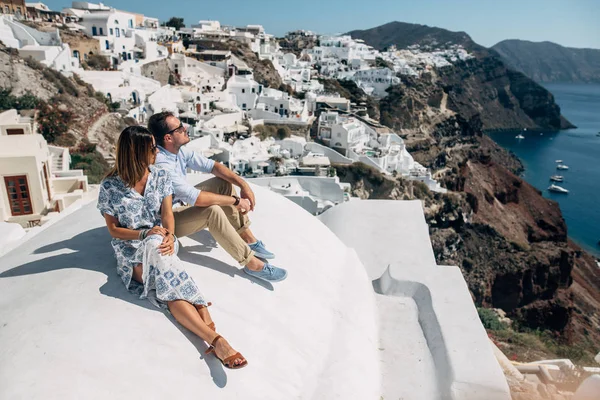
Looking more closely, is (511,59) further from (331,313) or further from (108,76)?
(331,313)

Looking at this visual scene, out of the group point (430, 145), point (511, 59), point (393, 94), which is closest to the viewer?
point (430, 145)

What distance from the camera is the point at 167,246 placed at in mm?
2795

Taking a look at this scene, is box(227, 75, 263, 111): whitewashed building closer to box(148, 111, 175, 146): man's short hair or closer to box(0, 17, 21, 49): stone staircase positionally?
box(0, 17, 21, 49): stone staircase

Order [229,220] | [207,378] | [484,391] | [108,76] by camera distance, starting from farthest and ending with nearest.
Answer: [108,76] < [229,220] < [484,391] < [207,378]

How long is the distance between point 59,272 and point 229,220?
4.27 feet

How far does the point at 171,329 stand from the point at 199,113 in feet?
97.6

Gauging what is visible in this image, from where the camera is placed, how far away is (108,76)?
89.6ft

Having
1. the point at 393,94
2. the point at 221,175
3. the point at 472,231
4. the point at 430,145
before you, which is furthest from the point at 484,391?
the point at 393,94

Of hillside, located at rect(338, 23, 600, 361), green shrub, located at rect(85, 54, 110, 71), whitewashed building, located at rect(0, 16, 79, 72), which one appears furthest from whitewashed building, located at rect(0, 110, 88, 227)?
green shrub, located at rect(85, 54, 110, 71)

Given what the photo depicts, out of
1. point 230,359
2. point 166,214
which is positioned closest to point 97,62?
point 166,214

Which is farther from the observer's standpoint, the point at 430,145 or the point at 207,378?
the point at 430,145

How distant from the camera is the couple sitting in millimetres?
2760

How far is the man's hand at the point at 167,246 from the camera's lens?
2.77 metres

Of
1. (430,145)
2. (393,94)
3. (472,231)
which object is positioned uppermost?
(393,94)
